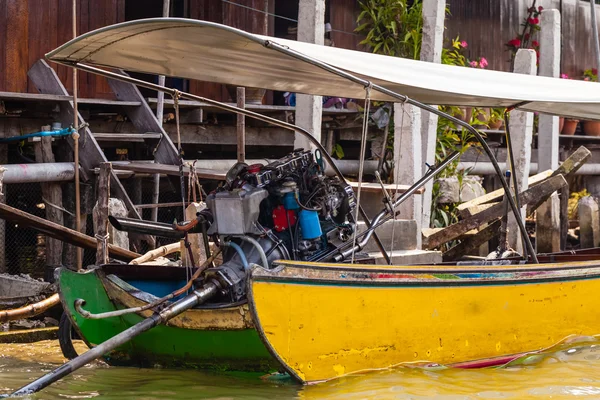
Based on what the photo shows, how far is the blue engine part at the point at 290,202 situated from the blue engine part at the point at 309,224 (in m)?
0.06

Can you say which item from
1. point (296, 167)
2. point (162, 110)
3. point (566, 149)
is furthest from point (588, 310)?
point (566, 149)

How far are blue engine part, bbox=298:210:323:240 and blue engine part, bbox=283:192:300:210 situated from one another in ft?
0.19

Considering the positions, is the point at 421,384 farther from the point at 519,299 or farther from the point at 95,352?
the point at 95,352

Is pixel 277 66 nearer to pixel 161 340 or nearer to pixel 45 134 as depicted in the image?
pixel 161 340

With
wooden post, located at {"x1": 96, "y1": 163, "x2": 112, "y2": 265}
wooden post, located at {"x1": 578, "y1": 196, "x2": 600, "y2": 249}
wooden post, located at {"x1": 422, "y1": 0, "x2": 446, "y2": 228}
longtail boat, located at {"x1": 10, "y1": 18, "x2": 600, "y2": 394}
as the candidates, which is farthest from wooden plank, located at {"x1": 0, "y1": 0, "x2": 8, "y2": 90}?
wooden post, located at {"x1": 578, "y1": 196, "x2": 600, "y2": 249}

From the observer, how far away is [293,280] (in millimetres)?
5332

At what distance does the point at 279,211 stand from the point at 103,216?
77.5 inches

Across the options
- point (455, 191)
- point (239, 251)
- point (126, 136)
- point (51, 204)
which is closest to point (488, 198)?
point (455, 191)

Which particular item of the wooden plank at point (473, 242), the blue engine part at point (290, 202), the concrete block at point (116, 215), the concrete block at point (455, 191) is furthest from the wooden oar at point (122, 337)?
the concrete block at point (455, 191)

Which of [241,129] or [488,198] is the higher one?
[241,129]

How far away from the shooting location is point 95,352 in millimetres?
5098

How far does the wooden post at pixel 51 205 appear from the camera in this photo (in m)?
8.39

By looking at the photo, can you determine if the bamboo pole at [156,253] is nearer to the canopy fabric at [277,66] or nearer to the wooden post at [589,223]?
the canopy fabric at [277,66]

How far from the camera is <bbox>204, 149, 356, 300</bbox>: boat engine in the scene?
5.74 metres
